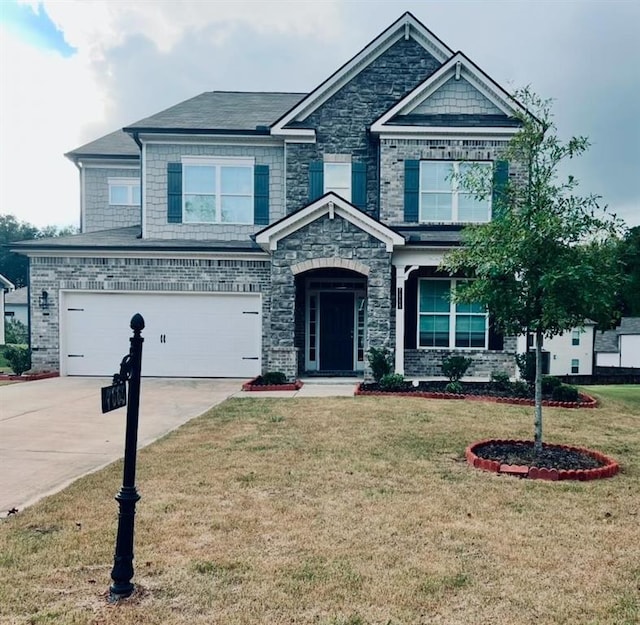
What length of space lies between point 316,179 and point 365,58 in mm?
3906

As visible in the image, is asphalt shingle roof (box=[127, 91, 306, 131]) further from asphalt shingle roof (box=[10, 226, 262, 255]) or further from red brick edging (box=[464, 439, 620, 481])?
red brick edging (box=[464, 439, 620, 481])

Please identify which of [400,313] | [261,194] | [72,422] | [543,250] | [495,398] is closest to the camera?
[543,250]

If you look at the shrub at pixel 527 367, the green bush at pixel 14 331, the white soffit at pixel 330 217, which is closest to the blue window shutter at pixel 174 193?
the white soffit at pixel 330 217

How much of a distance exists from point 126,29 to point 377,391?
45.7 ft

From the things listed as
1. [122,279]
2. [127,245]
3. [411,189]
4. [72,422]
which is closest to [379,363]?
[411,189]

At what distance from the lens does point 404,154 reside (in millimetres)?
14734

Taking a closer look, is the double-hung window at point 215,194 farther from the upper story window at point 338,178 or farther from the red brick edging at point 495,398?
the red brick edging at point 495,398

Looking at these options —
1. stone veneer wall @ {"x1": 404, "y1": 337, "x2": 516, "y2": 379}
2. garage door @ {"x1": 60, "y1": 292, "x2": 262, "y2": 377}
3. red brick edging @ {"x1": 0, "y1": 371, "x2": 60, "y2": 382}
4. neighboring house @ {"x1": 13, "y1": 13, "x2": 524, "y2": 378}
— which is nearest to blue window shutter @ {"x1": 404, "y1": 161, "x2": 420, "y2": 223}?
neighboring house @ {"x1": 13, "y1": 13, "x2": 524, "y2": 378}

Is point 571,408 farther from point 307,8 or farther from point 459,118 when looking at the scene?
point 307,8

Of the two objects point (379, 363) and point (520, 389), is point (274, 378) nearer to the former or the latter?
point (379, 363)

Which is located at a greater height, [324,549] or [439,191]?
[439,191]

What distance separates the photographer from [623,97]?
1678 cm

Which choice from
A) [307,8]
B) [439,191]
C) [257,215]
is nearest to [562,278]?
[439,191]

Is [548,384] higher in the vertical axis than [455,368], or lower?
lower
